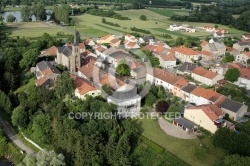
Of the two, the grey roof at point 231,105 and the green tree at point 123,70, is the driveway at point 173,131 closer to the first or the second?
the grey roof at point 231,105

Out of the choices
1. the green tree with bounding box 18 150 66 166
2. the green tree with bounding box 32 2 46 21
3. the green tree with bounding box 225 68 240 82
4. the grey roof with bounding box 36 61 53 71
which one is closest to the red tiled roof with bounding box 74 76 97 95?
the grey roof with bounding box 36 61 53 71

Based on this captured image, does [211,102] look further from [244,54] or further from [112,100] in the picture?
[244,54]

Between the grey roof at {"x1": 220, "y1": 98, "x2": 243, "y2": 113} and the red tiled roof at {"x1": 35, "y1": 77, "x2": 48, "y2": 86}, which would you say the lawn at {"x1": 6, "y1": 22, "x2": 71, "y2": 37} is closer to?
the red tiled roof at {"x1": 35, "y1": 77, "x2": 48, "y2": 86}

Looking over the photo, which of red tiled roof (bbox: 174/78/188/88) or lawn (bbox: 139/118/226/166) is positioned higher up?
red tiled roof (bbox: 174/78/188/88)

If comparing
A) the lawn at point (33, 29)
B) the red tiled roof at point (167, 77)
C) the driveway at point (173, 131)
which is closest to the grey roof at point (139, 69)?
the red tiled roof at point (167, 77)

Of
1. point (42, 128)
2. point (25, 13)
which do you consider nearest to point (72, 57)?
point (42, 128)

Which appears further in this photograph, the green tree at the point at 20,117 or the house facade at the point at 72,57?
the house facade at the point at 72,57

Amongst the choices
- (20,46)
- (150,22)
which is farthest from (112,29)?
(20,46)
